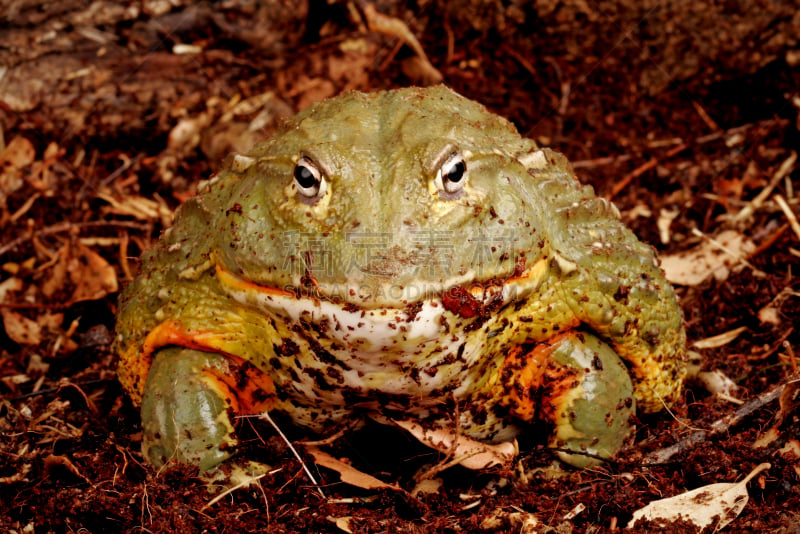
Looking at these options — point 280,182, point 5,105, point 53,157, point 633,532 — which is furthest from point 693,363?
point 5,105

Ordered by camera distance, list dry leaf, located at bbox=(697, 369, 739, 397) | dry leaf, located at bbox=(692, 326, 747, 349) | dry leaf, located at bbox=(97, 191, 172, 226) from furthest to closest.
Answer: dry leaf, located at bbox=(97, 191, 172, 226)
dry leaf, located at bbox=(692, 326, 747, 349)
dry leaf, located at bbox=(697, 369, 739, 397)

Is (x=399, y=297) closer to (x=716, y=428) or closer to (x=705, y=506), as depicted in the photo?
(x=705, y=506)

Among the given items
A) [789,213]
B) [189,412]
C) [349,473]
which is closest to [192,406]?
[189,412]

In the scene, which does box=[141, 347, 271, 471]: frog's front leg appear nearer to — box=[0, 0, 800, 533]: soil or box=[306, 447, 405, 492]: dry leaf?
box=[0, 0, 800, 533]: soil

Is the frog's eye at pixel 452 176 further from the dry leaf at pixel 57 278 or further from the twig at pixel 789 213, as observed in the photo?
the dry leaf at pixel 57 278

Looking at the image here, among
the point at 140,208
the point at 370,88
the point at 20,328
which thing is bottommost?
the point at 20,328

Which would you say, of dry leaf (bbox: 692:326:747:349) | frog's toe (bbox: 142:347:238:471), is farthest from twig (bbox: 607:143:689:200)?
frog's toe (bbox: 142:347:238:471)

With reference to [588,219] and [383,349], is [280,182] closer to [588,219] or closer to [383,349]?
[383,349]
